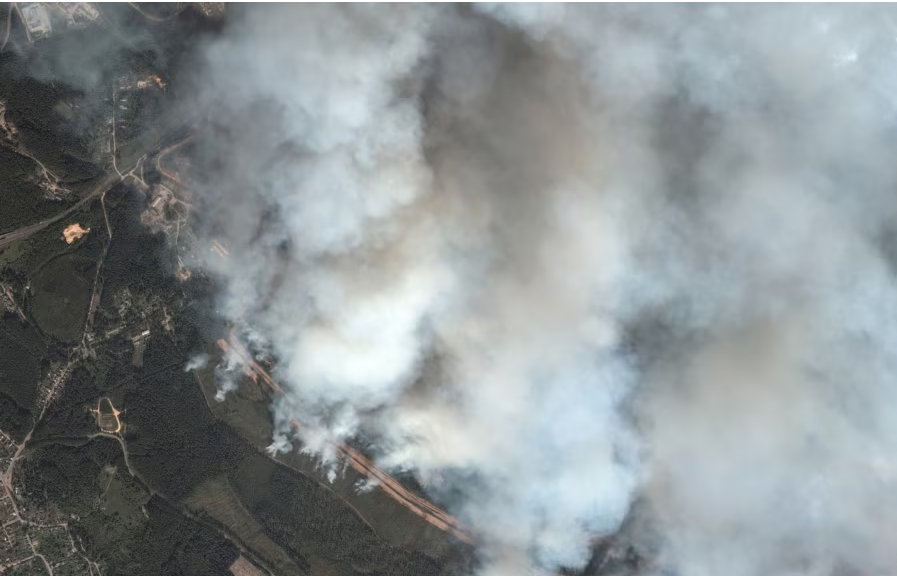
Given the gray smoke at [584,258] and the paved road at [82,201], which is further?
the paved road at [82,201]

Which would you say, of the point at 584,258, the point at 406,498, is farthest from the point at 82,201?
the point at 584,258

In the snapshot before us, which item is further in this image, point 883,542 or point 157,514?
point 157,514

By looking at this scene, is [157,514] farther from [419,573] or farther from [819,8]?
[819,8]

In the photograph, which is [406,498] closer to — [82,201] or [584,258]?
[584,258]

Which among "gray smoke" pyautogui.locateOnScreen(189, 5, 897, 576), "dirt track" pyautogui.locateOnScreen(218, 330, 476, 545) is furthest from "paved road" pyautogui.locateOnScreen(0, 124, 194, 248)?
"dirt track" pyautogui.locateOnScreen(218, 330, 476, 545)

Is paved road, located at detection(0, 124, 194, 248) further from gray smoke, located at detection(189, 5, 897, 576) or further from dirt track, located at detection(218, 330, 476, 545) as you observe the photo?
dirt track, located at detection(218, 330, 476, 545)

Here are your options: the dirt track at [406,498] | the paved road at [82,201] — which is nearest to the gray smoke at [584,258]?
the dirt track at [406,498]

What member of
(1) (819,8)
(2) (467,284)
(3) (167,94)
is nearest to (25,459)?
(3) (167,94)

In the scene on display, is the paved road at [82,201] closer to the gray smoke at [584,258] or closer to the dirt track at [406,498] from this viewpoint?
the gray smoke at [584,258]
